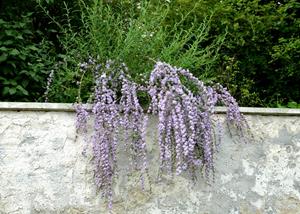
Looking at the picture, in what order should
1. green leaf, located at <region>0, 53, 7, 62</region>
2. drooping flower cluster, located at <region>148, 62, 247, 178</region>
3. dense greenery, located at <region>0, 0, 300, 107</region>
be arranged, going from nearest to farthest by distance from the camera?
drooping flower cluster, located at <region>148, 62, 247, 178</region>, dense greenery, located at <region>0, 0, 300, 107</region>, green leaf, located at <region>0, 53, 7, 62</region>

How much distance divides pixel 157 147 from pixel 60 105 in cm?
58

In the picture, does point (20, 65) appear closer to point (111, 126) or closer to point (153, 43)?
point (153, 43)

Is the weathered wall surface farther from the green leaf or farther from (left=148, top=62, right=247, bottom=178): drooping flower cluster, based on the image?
the green leaf

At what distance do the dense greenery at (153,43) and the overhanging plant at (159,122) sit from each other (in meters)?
0.17

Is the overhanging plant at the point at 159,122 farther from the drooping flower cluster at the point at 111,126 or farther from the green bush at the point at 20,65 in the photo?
the green bush at the point at 20,65

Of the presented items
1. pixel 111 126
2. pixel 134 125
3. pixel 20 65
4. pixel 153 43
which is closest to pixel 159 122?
pixel 134 125

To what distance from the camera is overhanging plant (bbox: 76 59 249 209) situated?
2816 mm

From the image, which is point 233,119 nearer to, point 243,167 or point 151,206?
point 243,167

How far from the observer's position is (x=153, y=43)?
128 inches

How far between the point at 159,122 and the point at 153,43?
1.95ft

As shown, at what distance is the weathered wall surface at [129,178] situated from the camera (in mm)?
2842

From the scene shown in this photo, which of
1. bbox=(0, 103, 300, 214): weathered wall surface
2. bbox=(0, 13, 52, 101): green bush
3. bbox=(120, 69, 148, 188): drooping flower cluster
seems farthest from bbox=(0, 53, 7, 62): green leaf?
bbox=(120, 69, 148, 188): drooping flower cluster

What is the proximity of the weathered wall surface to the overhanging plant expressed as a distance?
0.08 meters

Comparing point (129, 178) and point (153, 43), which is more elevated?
point (153, 43)
